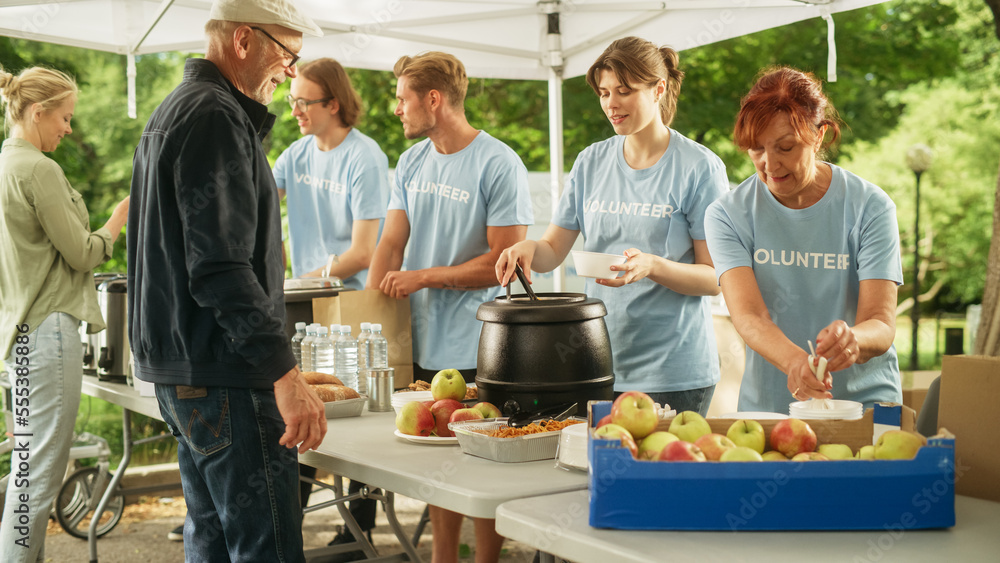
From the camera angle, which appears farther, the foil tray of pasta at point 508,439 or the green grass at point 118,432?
the green grass at point 118,432

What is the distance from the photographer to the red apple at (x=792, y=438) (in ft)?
5.33

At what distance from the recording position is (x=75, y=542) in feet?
16.1

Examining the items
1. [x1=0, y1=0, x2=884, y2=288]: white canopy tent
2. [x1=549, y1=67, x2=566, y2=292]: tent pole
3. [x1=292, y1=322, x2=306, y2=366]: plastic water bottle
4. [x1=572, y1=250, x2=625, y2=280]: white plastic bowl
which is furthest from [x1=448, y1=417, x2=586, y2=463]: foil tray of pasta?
[x1=549, y1=67, x2=566, y2=292]: tent pole

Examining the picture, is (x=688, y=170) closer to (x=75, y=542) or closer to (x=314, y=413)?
(x=314, y=413)

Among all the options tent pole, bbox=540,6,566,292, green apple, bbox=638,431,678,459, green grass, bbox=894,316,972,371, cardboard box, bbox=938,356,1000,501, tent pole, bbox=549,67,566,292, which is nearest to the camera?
green apple, bbox=638,431,678,459

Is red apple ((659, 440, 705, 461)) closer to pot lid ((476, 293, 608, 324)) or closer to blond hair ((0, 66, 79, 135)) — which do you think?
pot lid ((476, 293, 608, 324))

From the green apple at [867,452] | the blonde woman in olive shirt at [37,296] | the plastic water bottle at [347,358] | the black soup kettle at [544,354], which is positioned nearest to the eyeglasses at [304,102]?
the blonde woman in olive shirt at [37,296]

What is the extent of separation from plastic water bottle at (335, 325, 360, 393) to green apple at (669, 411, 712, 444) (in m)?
1.46

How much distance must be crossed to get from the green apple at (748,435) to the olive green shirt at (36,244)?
9.14 ft

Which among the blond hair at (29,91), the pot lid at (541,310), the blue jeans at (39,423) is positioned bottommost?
the blue jeans at (39,423)

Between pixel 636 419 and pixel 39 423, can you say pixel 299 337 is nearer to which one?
pixel 39 423

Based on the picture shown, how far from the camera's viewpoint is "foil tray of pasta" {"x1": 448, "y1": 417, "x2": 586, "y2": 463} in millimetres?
1977

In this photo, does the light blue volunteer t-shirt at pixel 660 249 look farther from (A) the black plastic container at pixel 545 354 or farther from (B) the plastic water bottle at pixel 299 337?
(B) the plastic water bottle at pixel 299 337

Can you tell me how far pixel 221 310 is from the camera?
1.85m
